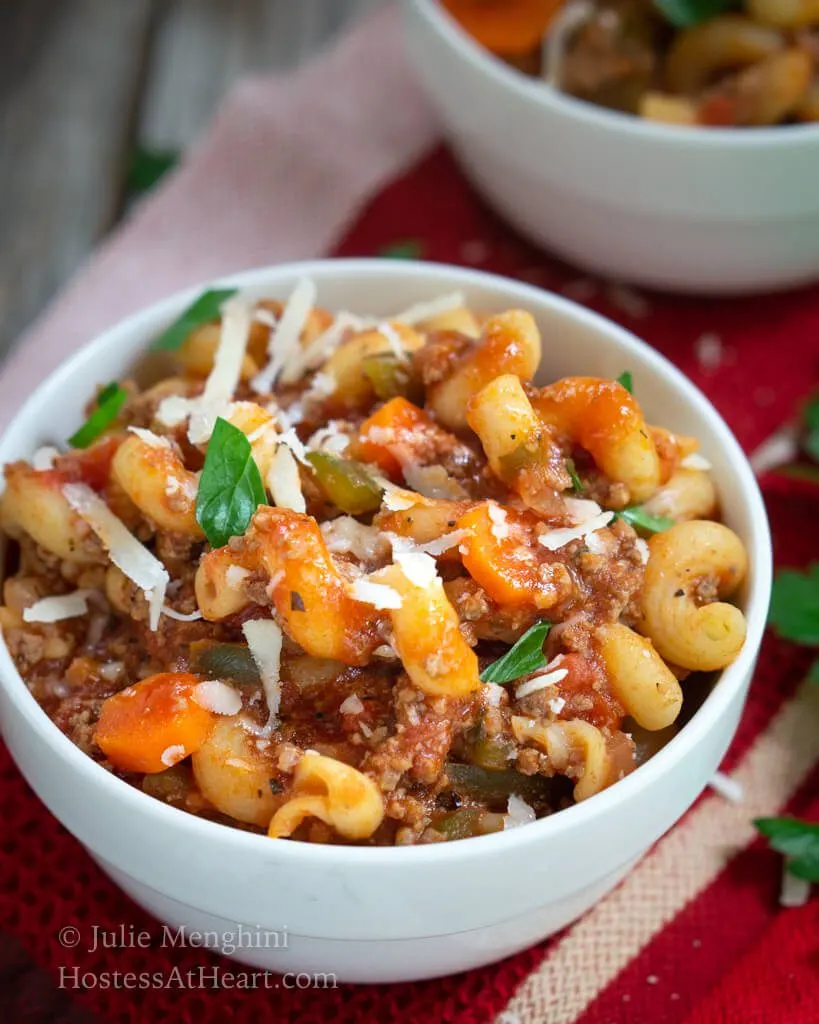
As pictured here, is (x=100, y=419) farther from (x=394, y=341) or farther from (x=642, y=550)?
(x=642, y=550)

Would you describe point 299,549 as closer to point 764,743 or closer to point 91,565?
point 91,565

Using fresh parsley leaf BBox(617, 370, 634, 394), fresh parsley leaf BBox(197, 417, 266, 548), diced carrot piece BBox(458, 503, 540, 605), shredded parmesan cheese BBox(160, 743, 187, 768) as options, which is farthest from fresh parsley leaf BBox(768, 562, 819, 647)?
shredded parmesan cheese BBox(160, 743, 187, 768)

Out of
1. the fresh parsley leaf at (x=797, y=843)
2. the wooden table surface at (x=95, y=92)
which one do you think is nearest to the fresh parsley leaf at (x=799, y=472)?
the fresh parsley leaf at (x=797, y=843)

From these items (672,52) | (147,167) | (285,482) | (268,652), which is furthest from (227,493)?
(147,167)

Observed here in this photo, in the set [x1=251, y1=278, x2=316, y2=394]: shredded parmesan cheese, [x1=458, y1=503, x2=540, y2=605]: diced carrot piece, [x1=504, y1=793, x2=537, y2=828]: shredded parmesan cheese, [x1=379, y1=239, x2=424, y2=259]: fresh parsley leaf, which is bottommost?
[x1=379, y1=239, x2=424, y2=259]: fresh parsley leaf

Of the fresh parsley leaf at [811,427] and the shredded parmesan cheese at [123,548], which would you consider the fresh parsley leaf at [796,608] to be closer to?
the fresh parsley leaf at [811,427]

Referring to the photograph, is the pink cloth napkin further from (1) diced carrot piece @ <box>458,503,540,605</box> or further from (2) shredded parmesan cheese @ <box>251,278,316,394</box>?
(1) diced carrot piece @ <box>458,503,540,605</box>
